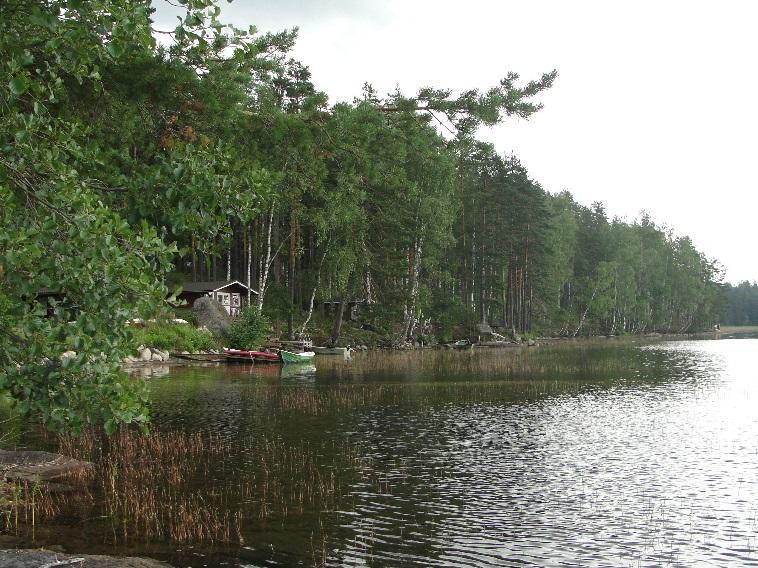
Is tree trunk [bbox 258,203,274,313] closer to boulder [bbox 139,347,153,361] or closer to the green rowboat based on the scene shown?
the green rowboat

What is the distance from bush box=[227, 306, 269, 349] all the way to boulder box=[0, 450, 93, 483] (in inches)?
1329

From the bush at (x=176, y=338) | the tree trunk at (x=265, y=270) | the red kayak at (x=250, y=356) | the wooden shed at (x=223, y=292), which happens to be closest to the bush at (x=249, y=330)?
the tree trunk at (x=265, y=270)

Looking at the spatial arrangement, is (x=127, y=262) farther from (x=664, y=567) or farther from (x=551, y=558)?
(x=664, y=567)

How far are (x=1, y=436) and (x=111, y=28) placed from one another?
16035 millimetres

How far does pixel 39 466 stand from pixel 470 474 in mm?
9722

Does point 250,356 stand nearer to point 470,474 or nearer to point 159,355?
point 159,355

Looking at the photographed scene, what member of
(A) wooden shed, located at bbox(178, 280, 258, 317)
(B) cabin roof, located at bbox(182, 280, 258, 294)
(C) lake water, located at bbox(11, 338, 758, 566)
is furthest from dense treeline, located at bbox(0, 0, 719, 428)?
(A) wooden shed, located at bbox(178, 280, 258, 317)

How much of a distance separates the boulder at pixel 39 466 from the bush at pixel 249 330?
33747 mm

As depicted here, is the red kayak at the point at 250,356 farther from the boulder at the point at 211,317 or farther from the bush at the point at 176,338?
the boulder at the point at 211,317

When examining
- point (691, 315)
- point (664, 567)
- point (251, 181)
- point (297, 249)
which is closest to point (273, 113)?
point (251, 181)

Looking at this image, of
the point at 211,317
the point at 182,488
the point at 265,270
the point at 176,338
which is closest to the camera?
the point at 182,488

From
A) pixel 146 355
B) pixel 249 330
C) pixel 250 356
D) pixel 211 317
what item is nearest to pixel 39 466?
pixel 146 355

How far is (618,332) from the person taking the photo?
118 m

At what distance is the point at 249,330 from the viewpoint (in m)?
50.3
